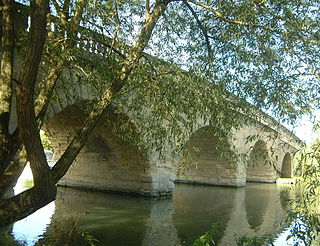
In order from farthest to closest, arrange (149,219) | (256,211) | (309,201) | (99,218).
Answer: (256,211)
(149,219)
(99,218)
(309,201)

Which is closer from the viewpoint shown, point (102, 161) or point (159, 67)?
point (159, 67)

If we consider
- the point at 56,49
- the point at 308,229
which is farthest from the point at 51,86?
the point at 308,229

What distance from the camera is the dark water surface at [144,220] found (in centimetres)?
555

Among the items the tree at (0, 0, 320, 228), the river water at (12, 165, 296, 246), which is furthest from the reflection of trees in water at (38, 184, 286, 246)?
the tree at (0, 0, 320, 228)

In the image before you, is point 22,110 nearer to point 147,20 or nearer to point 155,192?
point 147,20

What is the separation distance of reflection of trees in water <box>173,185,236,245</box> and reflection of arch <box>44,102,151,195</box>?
136cm

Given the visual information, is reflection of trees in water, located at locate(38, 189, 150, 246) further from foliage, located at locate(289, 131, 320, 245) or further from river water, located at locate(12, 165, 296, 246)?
foliage, located at locate(289, 131, 320, 245)

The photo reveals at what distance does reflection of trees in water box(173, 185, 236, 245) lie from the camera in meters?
6.25

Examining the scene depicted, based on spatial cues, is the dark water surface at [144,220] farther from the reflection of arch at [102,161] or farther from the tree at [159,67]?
the tree at [159,67]

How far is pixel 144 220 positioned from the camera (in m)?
7.16

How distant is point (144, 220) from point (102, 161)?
3.89m

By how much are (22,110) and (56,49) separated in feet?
2.90

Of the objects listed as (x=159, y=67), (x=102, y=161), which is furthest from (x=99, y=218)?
(x=159, y=67)

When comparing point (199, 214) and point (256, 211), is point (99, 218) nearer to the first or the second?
point (199, 214)
